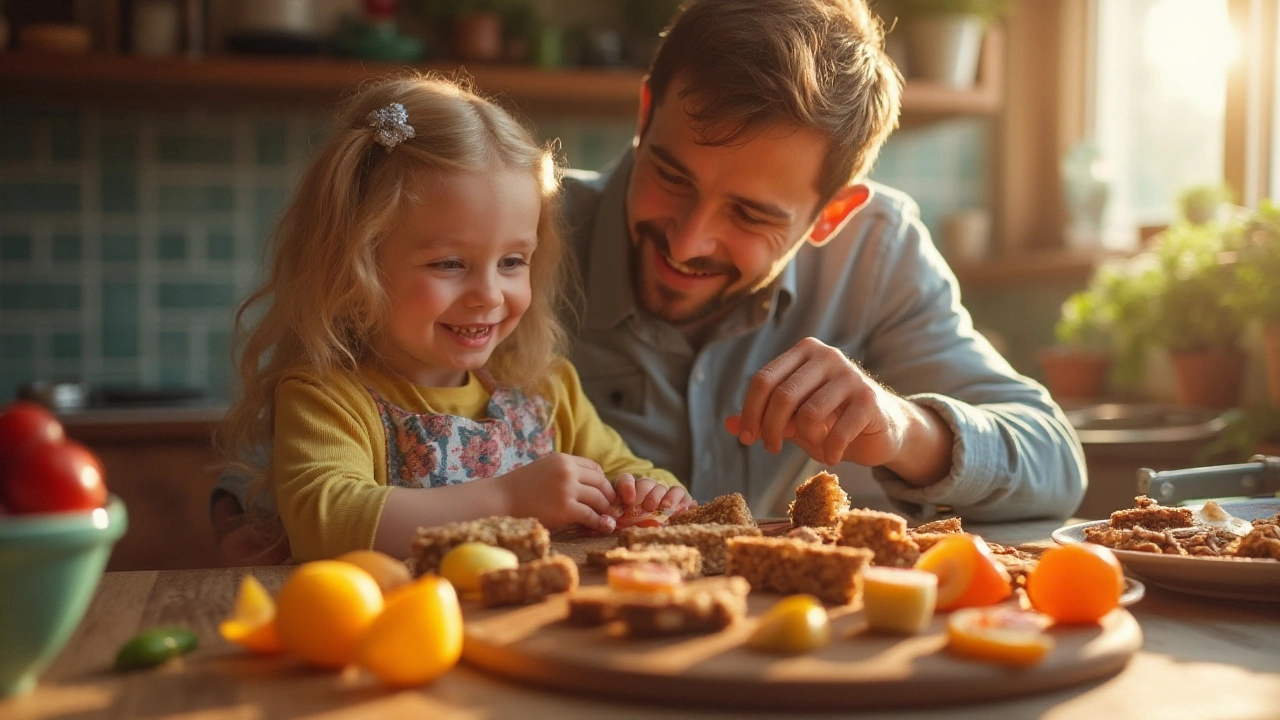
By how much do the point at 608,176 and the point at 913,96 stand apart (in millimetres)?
1698

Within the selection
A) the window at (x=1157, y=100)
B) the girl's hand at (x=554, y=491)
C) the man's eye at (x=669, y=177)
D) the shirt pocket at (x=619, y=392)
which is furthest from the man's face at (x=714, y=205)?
the window at (x=1157, y=100)

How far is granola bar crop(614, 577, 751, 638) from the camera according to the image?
866 millimetres

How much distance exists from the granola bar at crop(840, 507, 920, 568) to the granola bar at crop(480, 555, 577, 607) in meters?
0.28

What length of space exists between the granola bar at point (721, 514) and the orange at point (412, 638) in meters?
0.50

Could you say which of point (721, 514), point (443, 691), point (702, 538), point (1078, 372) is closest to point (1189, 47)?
point (1078, 372)

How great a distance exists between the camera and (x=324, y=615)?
32.7 inches

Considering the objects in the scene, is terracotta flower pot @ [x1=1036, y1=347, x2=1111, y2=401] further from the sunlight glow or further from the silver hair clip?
the silver hair clip

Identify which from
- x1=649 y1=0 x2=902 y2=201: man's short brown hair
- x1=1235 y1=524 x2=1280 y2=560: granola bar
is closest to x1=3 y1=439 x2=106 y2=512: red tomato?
x1=1235 y1=524 x2=1280 y2=560: granola bar

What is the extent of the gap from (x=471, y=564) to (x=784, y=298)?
1138 millimetres

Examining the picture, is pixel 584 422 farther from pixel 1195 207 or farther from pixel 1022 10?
pixel 1022 10

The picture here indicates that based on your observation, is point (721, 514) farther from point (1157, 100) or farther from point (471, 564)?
point (1157, 100)

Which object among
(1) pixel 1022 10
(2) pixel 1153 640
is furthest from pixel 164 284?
(2) pixel 1153 640

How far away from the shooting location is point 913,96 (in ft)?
11.9

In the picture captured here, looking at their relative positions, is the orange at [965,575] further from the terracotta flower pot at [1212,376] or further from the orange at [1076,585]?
the terracotta flower pot at [1212,376]
